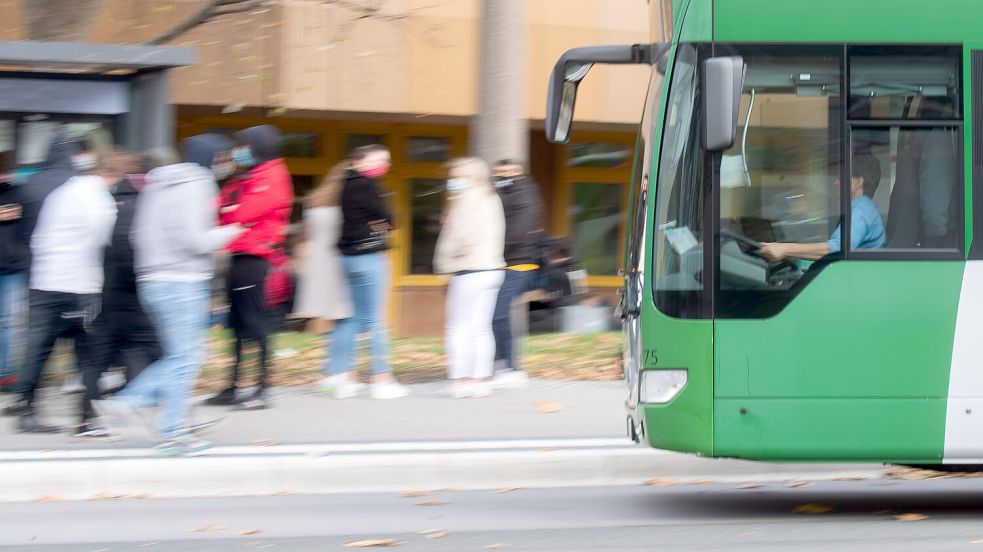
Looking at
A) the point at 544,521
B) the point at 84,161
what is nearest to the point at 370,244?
the point at 84,161

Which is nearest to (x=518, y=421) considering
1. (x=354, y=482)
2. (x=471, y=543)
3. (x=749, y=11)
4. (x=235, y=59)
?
(x=354, y=482)

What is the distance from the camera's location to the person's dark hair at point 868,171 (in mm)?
6852

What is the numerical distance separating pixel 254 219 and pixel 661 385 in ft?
12.0

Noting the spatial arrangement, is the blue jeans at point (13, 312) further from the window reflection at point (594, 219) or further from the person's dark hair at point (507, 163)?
the window reflection at point (594, 219)

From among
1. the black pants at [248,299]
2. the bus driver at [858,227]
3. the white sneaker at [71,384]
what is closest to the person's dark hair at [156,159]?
the black pants at [248,299]

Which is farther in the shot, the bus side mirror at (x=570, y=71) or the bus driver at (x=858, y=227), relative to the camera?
the bus side mirror at (x=570, y=71)

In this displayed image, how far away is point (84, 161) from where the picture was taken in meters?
9.10

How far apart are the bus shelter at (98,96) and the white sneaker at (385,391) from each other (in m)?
2.35

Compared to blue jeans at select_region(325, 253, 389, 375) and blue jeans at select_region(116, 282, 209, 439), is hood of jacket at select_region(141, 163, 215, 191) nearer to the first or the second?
blue jeans at select_region(116, 282, 209, 439)

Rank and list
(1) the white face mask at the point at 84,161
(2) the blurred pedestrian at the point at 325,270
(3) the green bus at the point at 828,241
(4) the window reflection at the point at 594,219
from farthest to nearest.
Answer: (4) the window reflection at the point at 594,219 → (2) the blurred pedestrian at the point at 325,270 → (1) the white face mask at the point at 84,161 → (3) the green bus at the point at 828,241

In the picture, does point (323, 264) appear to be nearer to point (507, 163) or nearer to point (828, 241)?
point (507, 163)

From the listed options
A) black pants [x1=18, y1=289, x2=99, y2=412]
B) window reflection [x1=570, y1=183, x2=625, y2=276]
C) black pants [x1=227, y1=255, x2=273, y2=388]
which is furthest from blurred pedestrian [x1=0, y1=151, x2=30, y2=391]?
window reflection [x1=570, y1=183, x2=625, y2=276]

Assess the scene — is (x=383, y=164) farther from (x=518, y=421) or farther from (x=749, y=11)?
(x=749, y=11)

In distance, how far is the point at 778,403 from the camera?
679 centimetres
